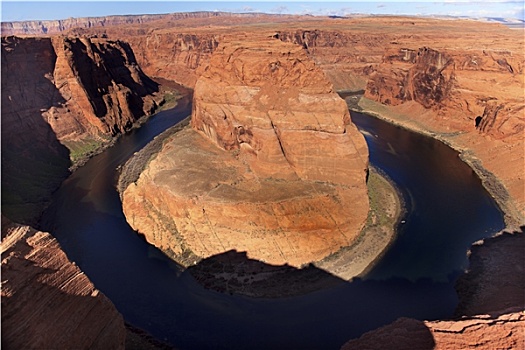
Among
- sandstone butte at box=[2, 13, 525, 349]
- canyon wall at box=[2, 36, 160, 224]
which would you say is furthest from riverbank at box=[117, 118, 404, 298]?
canyon wall at box=[2, 36, 160, 224]

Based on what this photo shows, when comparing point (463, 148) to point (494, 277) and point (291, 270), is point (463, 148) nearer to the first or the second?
point (494, 277)

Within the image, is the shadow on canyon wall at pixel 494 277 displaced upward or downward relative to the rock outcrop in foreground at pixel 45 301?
downward

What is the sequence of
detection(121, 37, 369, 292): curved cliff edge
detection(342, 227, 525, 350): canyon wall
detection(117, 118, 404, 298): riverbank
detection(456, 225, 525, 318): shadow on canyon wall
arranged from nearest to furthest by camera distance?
detection(342, 227, 525, 350): canyon wall
detection(456, 225, 525, 318): shadow on canyon wall
detection(117, 118, 404, 298): riverbank
detection(121, 37, 369, 292): curved cliff edge

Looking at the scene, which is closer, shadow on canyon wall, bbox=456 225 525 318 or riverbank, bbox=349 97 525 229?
shadow on canyon wall, bbox=456 225 525 318

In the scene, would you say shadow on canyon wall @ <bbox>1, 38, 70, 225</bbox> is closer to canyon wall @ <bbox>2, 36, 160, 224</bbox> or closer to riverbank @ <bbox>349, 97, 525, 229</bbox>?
canyon wall @ <bbox>2, 36, 160, 224</bbox>

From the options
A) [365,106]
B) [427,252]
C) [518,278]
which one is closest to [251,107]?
[427,252]

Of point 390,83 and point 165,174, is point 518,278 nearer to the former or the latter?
point 165,174

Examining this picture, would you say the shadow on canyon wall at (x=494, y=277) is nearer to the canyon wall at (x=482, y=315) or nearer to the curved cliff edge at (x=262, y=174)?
the canyon wall at (x=482, y=315)

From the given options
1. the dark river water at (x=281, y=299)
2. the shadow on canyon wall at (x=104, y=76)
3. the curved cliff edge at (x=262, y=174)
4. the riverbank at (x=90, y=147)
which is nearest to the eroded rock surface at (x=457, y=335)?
the dark river water at (x=281, y=299)
